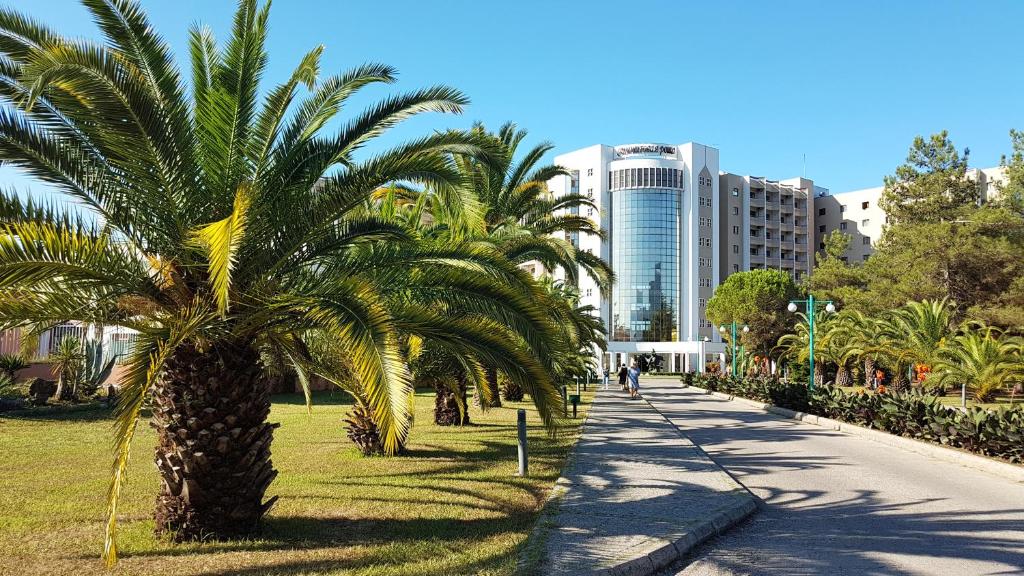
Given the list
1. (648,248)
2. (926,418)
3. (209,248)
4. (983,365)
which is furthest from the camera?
(648,248)

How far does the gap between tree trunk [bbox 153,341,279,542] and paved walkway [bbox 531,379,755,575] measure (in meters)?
2.91

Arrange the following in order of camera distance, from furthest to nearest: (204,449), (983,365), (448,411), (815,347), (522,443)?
(815,347), (983,365), (448,411), (522,443), (204,449)

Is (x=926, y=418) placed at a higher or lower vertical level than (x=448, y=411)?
higher

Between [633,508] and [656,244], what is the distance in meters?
78.0

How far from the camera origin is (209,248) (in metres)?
5.99

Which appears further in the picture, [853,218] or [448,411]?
[853,218]

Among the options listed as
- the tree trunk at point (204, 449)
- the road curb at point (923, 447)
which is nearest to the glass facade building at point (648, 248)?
the road curb at point (923, 447)

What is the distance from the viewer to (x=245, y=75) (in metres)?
6.90

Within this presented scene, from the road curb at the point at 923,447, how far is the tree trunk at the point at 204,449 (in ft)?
36.4

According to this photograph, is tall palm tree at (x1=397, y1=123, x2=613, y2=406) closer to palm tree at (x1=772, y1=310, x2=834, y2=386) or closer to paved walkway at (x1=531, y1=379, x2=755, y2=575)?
paved walkway at (x1=531, y1=379, x2=755, y2=575)

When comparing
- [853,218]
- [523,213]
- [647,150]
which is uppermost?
[647,150]

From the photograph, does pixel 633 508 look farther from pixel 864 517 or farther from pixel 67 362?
pixel 67 362

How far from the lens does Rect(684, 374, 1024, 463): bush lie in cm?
1218

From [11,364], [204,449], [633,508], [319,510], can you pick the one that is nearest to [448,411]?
[319,510]
